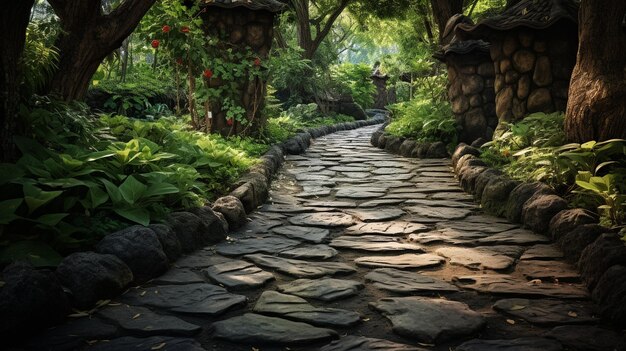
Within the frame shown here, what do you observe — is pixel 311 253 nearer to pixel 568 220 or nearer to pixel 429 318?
pixel 429 318

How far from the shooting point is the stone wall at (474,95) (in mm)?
9195

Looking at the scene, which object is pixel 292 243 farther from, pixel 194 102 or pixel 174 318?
pixel 194 102

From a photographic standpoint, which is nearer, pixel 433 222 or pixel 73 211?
pixel 73 211

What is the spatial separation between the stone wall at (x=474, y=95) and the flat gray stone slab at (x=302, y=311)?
273 inches

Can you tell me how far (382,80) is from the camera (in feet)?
92.3

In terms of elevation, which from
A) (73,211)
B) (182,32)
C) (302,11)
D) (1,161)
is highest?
(302,11)

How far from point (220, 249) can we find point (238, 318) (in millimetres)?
1359

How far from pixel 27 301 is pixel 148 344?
0.60 metres

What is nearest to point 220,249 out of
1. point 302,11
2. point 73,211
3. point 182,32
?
point 73,211

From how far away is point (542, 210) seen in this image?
4.41 m

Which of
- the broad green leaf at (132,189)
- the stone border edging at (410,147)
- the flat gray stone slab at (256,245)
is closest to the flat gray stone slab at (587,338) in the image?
the flat gray stone slab at (256,245)

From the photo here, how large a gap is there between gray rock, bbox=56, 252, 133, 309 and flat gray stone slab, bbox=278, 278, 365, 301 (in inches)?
37.6

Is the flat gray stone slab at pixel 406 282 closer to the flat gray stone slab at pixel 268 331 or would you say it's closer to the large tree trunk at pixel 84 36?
the flat gray stone slab at pixel 268 331

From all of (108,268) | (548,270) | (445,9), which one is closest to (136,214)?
(108,268)
